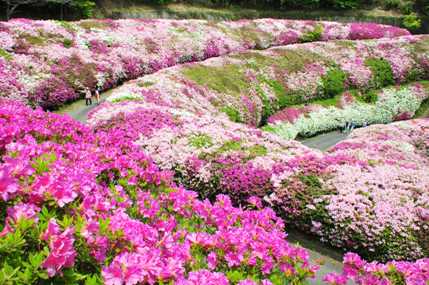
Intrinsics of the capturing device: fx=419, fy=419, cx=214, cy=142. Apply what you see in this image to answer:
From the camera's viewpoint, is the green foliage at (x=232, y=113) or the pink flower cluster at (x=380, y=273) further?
the green foliage at (x=232, y=113)

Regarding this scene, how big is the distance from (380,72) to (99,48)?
2877 centimetres

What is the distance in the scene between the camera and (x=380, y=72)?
1738 inches

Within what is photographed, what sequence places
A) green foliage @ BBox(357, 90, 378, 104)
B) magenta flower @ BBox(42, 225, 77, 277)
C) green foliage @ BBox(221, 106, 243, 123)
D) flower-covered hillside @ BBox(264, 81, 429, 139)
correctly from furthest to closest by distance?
1. green foliage @ BBox(357, 90, 378, 104)
2. flower-covered hillside @ BBox(264, 81, 429, 139)
3. green foliage @ BBox(221, 106, 243, 123)
4. magenta flower @ BBox(42, 225, 77, 277)

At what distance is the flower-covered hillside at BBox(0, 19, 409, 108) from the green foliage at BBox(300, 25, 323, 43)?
2.91 ft

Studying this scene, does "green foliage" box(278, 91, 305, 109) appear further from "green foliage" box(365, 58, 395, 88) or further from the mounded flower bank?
"green foliage" box(365, 58, 395, 88)

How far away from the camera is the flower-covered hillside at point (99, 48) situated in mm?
24773

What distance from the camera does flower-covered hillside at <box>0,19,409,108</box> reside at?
24.8 m

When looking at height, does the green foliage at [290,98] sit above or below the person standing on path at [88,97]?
below

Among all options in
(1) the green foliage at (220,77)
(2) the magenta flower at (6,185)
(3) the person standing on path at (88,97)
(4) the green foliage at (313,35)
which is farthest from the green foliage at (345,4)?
(2) the magenta flower at (6,185)

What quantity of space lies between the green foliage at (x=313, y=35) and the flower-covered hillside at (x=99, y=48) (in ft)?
2.91

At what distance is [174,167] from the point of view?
14727 mm

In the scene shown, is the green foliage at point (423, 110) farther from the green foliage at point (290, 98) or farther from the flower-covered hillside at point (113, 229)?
the flower-covered hillside at point (113, 229)

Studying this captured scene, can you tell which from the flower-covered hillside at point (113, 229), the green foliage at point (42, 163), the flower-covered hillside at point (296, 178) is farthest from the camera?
the flower-covered hillside at point (296, 178)

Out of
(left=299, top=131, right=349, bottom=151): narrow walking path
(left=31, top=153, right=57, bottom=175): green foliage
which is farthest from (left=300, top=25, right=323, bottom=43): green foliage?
(left=31, top=153, right=57, bottom=175): green foliage
